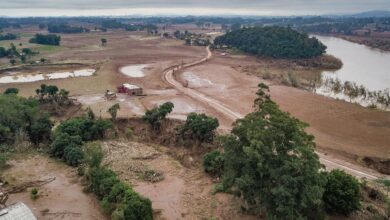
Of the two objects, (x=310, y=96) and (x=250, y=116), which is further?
(x=310, y=96)

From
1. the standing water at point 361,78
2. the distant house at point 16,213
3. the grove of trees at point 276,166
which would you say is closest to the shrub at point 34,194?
the distant house at point 16,213

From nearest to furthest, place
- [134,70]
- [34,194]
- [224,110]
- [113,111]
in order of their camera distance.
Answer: [34,194] < [113,111] < [224,110] < [134,70]

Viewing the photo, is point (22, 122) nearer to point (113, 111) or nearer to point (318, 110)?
point (113, 111)

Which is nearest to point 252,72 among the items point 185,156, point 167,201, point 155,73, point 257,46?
point 155,73

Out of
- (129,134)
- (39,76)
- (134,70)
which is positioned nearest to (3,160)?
(129,134)

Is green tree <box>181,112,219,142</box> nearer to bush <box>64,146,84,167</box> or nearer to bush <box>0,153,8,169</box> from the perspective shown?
bush <box>64,146,84,167</box>

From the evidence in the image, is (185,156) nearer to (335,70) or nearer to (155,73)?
(155,73)

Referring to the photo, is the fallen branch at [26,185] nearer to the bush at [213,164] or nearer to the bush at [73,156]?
the bush at [73,156]
